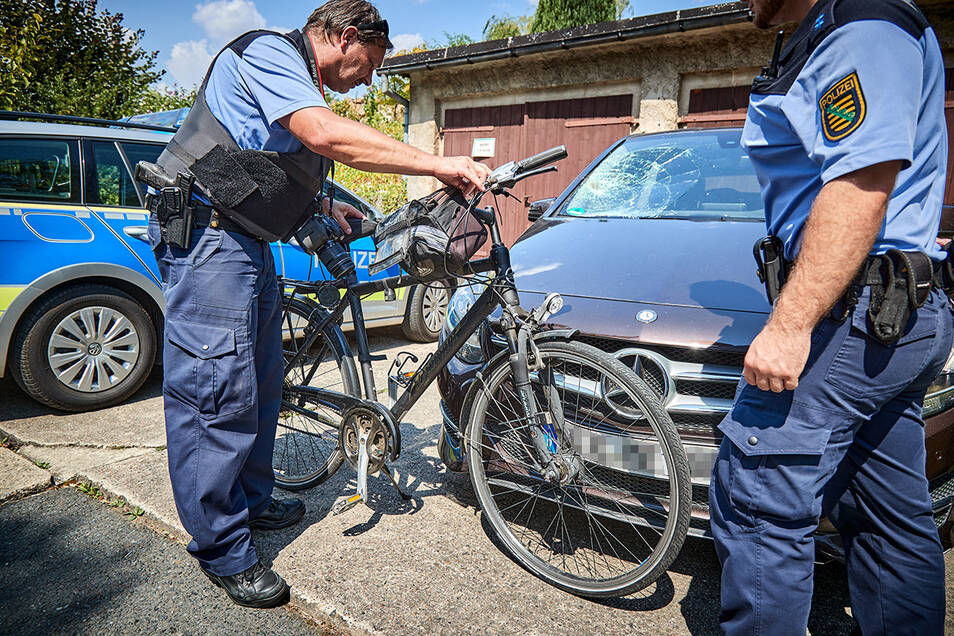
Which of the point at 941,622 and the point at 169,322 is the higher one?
the point at 169,322

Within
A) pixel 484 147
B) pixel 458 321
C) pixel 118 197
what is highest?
pixel 484 147

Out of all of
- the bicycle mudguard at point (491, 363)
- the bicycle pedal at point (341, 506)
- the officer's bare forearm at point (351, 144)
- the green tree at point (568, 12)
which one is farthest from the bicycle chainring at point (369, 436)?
the green tree at point (568, 12)

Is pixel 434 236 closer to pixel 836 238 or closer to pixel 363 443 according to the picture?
pixel 363 443

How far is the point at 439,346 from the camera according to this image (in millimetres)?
2438

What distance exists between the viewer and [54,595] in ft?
6.59

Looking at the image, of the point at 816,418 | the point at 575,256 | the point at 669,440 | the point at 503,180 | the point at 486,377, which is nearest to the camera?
the point at 816,418

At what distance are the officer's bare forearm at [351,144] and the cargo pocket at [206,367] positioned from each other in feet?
2.18

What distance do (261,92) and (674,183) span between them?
216cm

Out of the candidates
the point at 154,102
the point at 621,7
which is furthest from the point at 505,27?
the point at 154,102

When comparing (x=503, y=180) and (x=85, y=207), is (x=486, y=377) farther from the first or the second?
(x=85, y=207)

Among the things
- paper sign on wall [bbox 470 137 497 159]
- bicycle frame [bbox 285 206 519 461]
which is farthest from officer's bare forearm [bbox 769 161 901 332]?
paper sign on wall [bbox 470 137 497 159]

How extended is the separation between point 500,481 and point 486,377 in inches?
15.9

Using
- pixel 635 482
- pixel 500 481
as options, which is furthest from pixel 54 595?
pixel 635 482

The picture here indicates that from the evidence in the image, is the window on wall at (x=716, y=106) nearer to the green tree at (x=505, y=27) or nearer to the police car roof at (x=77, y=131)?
the police car roof at (x=77, y=131)
